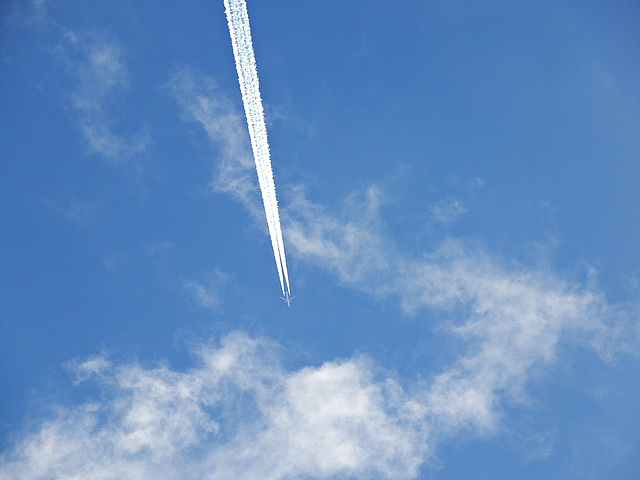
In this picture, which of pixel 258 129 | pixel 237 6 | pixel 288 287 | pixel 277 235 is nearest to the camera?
pixel 237 6

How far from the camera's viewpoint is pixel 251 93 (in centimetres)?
6178

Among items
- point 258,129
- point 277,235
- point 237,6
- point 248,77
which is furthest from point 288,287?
point 237,6

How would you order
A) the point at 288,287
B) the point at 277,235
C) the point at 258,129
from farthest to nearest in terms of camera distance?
the point at 288,287 < the point at 277,235 < the point at 258,129

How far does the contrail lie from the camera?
59125 mm

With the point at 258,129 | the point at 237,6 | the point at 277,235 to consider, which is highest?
the point at 237,6

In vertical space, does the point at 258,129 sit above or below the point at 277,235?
above

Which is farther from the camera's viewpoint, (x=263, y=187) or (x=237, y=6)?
(x=263, y=187)

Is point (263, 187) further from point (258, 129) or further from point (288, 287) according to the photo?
point (288, 287)

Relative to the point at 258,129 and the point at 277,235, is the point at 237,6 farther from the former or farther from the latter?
the point at 277,235

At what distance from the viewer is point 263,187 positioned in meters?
65.4

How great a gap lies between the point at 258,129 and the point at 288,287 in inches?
1062

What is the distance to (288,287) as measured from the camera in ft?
270

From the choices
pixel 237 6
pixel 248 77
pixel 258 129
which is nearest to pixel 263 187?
pixel 258 129

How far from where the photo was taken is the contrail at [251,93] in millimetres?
59125
